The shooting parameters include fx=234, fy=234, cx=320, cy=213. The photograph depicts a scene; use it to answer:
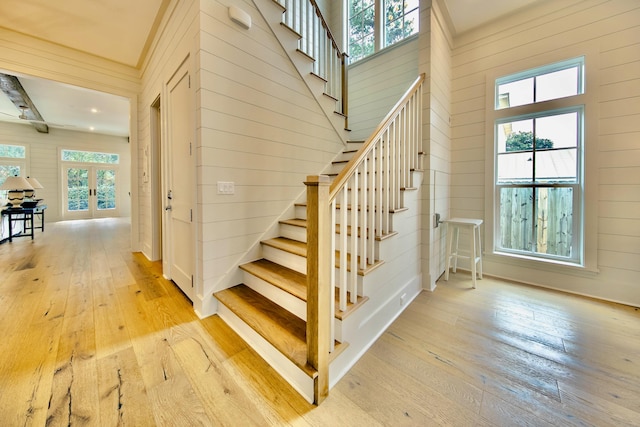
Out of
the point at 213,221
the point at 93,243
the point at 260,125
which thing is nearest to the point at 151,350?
the point at 213,221

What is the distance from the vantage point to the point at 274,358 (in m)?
1.51

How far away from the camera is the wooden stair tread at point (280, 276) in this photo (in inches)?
69.7

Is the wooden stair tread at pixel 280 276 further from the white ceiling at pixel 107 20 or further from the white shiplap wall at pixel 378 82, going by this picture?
the white ceiling at pixel 107 20

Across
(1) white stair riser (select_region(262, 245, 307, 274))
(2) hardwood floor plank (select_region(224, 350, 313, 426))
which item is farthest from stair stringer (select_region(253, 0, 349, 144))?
(2) hardwood floor plank (select_region(224, 350, 313, 426))

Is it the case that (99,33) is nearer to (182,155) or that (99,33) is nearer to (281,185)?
(182,155)

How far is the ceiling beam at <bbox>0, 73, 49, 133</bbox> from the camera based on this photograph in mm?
A: 4180

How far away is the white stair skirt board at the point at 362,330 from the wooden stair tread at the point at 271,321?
0.22 m

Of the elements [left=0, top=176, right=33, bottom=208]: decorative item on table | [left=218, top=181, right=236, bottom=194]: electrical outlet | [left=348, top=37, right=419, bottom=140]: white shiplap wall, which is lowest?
[left=218, top=181, right=236, bottom=194]: electrical outlet

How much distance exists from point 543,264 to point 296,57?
3.67 m

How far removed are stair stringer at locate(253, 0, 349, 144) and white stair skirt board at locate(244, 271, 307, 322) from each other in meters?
2.20

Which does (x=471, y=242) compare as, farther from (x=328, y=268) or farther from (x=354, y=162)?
(x=328, y=268)

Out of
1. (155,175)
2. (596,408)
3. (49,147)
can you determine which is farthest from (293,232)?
(49,147)

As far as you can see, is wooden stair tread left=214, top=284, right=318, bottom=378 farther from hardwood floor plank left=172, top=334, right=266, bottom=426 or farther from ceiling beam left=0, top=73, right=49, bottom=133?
ceiling beam left=0, top=73, right=49, bottom=133

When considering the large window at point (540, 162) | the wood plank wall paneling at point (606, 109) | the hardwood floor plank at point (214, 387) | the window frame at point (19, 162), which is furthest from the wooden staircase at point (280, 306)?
the window frame at point (19, 162)
